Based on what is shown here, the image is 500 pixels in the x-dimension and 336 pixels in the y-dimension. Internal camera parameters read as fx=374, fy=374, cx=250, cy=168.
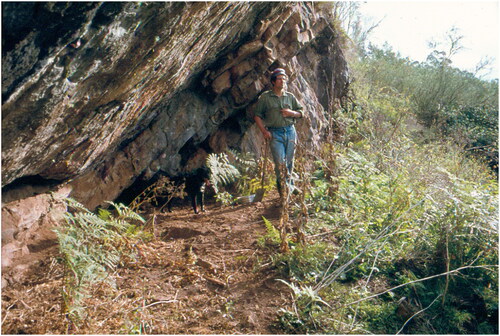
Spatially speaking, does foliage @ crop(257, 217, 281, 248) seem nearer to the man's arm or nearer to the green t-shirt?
the man's arm

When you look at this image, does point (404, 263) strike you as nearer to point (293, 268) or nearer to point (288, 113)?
point (293, 268)

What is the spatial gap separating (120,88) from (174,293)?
204 cm

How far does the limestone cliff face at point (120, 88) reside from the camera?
8.02 feet

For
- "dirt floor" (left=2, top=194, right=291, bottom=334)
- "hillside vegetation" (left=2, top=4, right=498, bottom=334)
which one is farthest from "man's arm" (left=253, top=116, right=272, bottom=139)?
"dirt floor" (left=2, top=194, right=291, bottom=334)

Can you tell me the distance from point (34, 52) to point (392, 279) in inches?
156

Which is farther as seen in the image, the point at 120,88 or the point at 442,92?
the point at 442,92

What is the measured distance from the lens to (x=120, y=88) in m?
3.47

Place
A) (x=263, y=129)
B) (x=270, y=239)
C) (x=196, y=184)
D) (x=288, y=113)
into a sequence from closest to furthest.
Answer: (x=270, y=239)
(x=288, y=113)
(x=263, y=129)
(x=196, y=184)

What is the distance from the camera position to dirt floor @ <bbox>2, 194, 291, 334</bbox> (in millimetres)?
3070

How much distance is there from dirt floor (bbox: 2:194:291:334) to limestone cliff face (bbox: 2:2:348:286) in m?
0.77

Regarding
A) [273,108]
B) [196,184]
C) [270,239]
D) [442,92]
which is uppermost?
[442,92]

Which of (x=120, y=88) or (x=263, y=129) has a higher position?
(x=120, y=88)

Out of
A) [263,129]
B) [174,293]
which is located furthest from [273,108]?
[174,293]

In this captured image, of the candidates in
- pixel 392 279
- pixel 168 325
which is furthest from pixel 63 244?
pixel 392 279
